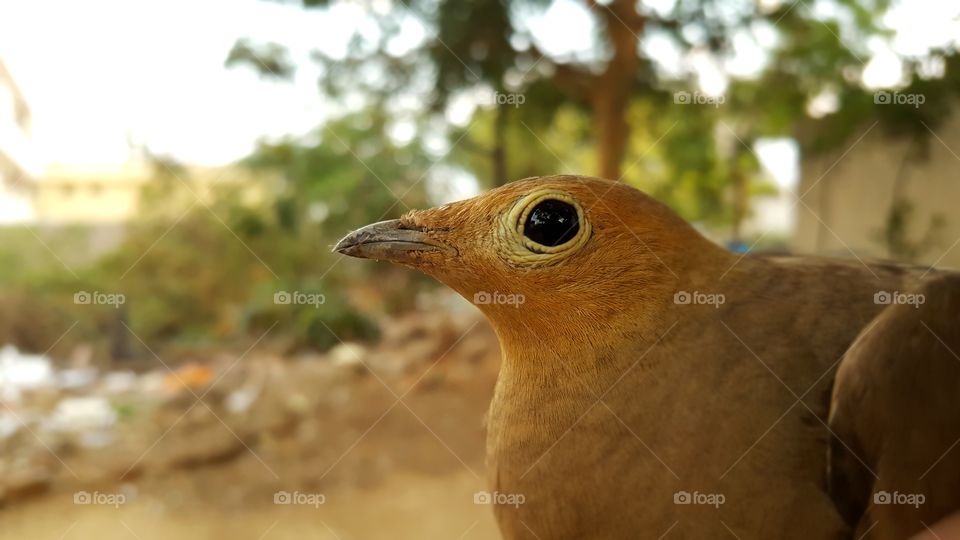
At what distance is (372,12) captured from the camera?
2951mm

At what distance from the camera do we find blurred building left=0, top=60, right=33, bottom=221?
2.70m

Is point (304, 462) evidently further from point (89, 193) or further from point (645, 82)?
point (645, 82)

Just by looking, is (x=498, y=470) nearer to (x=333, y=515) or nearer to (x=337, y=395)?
(x=333, y=515)

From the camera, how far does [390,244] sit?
3.47ft

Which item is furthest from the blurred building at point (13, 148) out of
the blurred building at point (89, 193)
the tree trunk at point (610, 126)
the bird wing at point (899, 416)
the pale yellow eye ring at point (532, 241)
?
the bird wing at point (899, 416)

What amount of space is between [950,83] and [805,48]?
0.64 meters

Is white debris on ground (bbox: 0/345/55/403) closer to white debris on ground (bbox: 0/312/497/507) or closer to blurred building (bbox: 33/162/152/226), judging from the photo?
white debris on ground (bbox: 0/312/497/507)

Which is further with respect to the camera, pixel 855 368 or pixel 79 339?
pixel 79 339

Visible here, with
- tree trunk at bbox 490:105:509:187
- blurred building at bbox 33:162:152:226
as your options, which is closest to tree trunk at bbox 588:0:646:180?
tree trunk at bbox 490:105:509:187

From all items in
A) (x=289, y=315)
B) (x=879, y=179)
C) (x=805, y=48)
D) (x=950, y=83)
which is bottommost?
(x=289, y=315)

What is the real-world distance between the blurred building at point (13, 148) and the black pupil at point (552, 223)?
8.66ft

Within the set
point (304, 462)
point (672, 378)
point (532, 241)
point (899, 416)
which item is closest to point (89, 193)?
point (304, 462)

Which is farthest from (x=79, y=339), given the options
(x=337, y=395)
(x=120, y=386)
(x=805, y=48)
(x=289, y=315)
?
(x=805, y=48)

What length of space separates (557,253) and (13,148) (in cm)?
273
